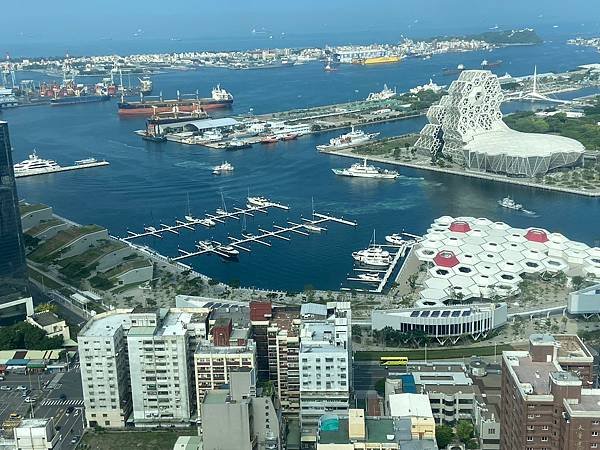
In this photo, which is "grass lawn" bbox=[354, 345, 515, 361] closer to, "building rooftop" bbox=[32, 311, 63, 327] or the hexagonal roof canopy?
the hexagonal roof canopy

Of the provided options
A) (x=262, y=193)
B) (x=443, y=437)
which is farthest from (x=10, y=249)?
(x=262, y=193)

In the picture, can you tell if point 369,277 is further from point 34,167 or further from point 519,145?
point 34,167

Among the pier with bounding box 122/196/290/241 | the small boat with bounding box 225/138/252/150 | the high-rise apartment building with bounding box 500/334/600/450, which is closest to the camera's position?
the high-rise apartment building with bounding box 500/334/600/450

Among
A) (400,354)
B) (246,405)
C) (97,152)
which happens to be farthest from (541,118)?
(246,405)

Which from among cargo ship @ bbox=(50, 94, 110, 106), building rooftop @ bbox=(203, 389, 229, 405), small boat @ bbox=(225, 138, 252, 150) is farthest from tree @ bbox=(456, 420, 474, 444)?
cargo ship @ bbox=(50, 94, 110, 106)

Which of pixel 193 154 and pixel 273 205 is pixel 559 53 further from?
pixel 273 205

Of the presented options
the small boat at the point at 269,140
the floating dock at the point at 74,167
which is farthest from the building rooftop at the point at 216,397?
the small boat at the point at 269,140

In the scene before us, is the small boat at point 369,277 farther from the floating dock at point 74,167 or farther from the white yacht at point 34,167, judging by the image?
the white yacht at point 34,167

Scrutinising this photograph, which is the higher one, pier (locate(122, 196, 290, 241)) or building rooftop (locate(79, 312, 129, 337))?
building rooftop (locate(79, 312, 129, 337))
